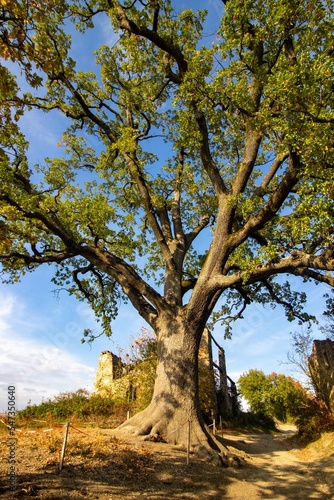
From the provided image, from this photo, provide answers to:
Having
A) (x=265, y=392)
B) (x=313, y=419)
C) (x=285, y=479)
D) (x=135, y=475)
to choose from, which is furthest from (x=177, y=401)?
(x=265, y=392)

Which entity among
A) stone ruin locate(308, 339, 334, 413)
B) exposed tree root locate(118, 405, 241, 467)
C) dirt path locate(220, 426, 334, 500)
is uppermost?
stone ruin locate(308, 339, 334, 413)

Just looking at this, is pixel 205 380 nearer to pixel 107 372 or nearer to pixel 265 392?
pixel 107 372

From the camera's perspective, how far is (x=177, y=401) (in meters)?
9.62

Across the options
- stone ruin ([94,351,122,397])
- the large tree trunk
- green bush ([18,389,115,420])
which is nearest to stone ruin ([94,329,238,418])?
stone ruin ([94,351,122,397])

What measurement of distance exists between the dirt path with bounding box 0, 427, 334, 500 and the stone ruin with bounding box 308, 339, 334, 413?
18.3ft

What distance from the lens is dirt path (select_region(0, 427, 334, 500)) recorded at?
5.18 m

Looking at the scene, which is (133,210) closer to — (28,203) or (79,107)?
(79,107)

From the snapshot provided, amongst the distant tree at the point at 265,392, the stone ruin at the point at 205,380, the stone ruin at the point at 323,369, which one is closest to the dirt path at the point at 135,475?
the stone ruin at the point at 323,369

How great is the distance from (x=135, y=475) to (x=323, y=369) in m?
12.0

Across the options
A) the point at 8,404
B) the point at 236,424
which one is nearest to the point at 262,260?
the point at 8,404

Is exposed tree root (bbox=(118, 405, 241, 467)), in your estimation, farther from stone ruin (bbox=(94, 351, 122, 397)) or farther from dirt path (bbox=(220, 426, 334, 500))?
stone ruin (bbox=(94, 351, 122, 397))

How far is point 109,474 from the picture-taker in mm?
6043

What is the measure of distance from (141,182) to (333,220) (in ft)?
22.8

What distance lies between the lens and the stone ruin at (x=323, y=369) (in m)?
14.5
